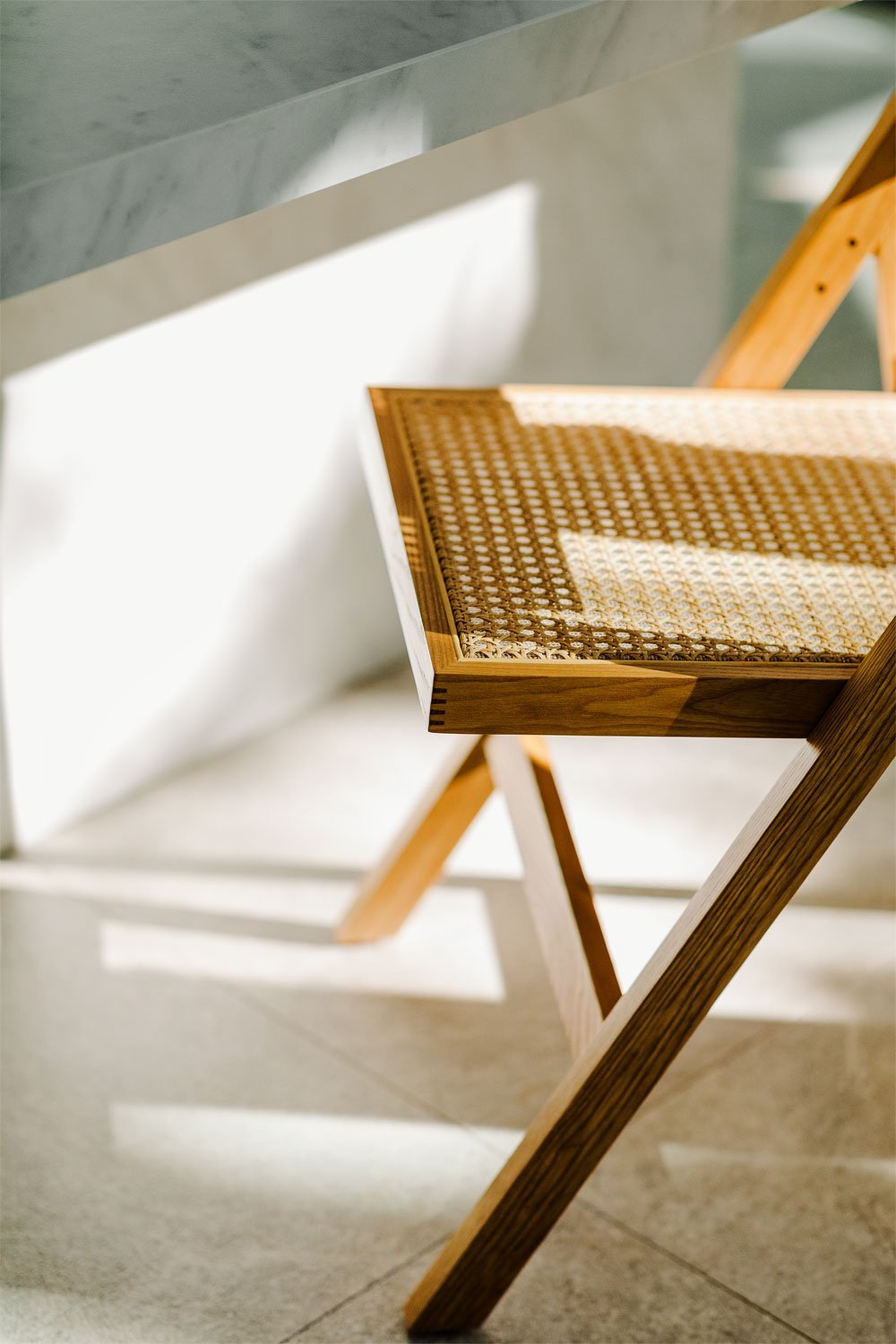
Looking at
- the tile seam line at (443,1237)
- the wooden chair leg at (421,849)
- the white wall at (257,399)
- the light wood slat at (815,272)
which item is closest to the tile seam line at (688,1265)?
the tile seam line at (443,1237)

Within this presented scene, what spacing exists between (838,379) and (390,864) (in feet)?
6.18

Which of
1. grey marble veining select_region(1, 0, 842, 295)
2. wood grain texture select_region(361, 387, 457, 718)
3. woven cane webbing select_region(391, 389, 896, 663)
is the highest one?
grey marble veining select_region(1, 0, 842, 295)

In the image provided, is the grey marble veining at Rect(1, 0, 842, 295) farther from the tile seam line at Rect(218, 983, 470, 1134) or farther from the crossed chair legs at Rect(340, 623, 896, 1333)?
the tile seam line at Rect(218, 983, 470, 1134)

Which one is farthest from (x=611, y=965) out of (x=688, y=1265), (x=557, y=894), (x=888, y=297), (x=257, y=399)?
(x=257, y=399)

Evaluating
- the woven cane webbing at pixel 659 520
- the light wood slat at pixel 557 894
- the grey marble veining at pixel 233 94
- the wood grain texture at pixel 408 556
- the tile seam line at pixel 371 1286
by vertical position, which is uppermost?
the grey marble veining at pixel 233 94

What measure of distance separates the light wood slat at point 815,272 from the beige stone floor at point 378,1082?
1.98 ft

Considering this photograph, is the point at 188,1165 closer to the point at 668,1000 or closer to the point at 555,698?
the point at 668,1000

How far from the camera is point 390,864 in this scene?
1.42m

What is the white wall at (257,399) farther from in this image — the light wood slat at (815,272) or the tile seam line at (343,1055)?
the light wood slat at (815,272)

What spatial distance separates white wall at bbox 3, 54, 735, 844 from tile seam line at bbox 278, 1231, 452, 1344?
0.76 m

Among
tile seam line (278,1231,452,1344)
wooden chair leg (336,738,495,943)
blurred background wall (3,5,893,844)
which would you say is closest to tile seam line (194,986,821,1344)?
tile seam line (278,1231,452,1344)

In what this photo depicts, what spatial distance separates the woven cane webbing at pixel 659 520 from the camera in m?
0.86

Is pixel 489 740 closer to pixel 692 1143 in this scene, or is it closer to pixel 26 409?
pixel 692 1143

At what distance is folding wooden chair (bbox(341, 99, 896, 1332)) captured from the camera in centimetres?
83
